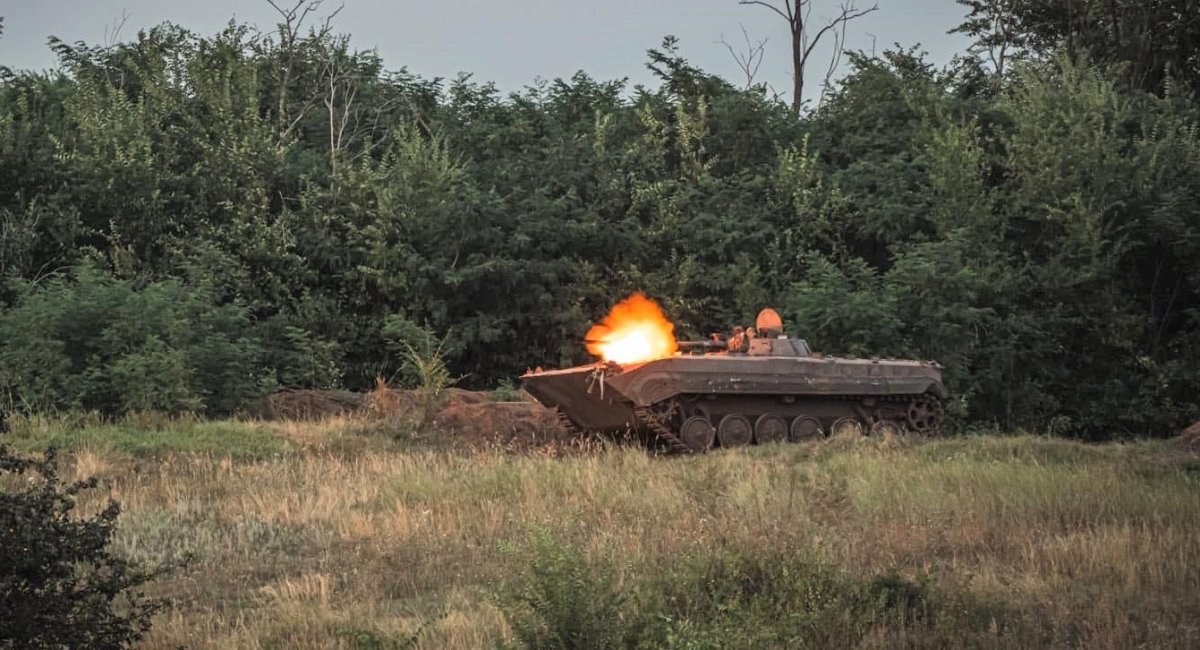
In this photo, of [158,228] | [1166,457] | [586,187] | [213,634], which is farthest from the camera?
[586,187]

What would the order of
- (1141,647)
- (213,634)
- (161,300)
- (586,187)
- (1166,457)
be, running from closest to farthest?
(1141,647) < (213,634) < (1166,457) < (161,300) < (586,187)

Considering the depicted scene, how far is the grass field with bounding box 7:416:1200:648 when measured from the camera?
7457mm

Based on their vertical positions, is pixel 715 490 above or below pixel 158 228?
below

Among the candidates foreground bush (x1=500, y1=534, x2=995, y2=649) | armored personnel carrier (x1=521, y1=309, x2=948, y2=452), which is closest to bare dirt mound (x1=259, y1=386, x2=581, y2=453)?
armored personnel carrier (x1=521, y1=309, x2=948, y2=452)

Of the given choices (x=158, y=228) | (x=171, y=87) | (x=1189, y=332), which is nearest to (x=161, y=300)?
(x=158, y=228)

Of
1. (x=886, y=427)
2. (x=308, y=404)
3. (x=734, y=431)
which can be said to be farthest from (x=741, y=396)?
(x=308, y=404)

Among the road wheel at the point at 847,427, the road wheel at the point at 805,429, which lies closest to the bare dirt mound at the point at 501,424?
the road wheel at the point at 805,429

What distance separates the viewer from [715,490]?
12852mm

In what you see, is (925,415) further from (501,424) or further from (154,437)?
(154,437)

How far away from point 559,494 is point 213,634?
5221 mm

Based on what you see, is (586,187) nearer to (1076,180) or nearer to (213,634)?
(1076,180)

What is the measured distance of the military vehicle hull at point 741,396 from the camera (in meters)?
17.8

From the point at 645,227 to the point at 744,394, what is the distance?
460 inches

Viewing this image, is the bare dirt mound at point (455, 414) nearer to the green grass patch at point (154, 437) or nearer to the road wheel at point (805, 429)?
the green grass patch at point (154, 437)
